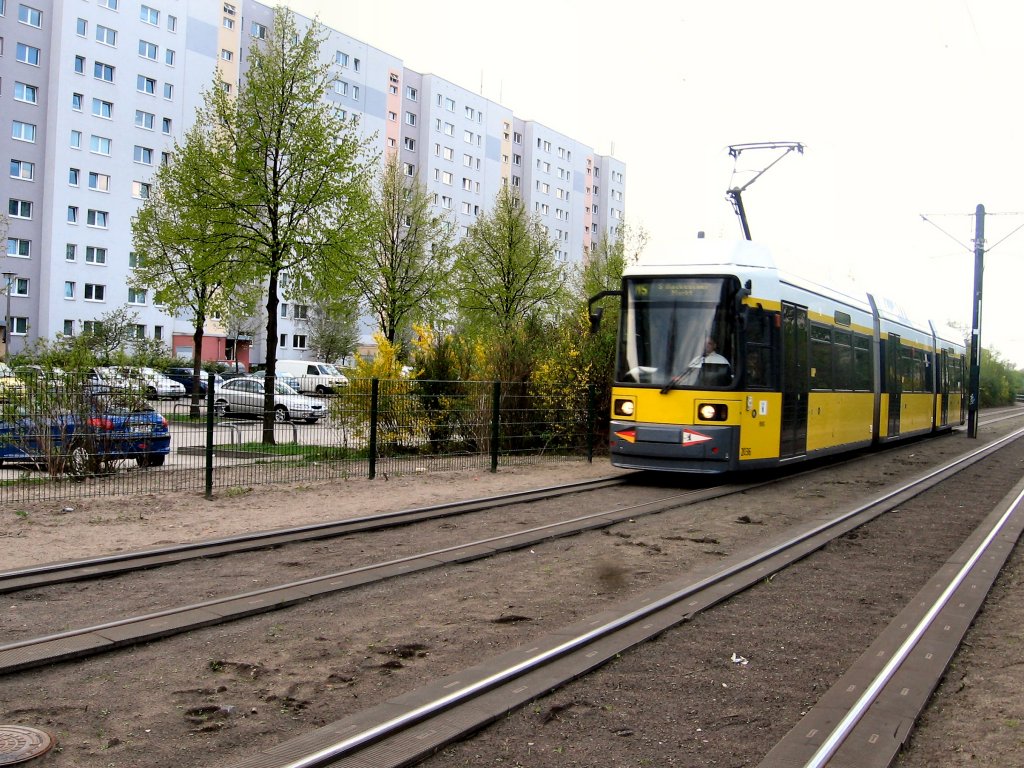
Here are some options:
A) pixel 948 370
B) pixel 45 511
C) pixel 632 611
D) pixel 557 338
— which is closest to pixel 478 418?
pixel 557 338

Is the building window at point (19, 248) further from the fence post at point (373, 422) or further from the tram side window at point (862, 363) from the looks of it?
the tram side window at point (862, 363)

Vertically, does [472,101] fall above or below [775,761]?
above

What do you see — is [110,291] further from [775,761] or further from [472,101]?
[775,761]

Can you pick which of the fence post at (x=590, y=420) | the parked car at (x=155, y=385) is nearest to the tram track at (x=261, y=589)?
the parked car at (x=155, y=385)

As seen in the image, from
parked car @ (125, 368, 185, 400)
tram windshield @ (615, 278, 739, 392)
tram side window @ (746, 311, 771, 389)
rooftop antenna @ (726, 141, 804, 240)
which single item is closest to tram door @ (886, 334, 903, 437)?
rooftop antenna @ (726, 141, 804, 240)

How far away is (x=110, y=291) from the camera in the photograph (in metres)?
58.8

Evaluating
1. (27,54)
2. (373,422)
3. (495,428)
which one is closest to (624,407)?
(495,428)

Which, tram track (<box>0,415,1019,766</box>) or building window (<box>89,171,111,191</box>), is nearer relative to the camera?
tram track (<box>0,415,1019,766</box>)

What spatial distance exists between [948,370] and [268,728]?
3043cm

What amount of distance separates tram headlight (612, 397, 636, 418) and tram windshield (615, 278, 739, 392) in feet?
0.98

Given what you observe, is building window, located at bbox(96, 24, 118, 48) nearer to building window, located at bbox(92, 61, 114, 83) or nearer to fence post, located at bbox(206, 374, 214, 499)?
building window, located at bbox(92, 61, 114, 83)

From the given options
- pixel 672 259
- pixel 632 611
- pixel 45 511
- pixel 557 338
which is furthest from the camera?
pixel 557 338

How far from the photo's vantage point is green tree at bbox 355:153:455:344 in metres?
40.7

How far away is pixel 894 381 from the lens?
21.6 metres
